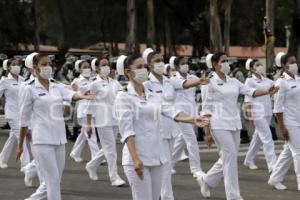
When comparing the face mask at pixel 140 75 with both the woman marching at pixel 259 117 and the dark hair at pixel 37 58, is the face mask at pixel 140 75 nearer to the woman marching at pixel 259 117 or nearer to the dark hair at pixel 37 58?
the dark hair at pixel 37 58

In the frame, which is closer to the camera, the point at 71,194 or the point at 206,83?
the point at 206,83

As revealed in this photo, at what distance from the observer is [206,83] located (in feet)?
30.1

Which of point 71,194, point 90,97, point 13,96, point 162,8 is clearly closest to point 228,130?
point 90,97

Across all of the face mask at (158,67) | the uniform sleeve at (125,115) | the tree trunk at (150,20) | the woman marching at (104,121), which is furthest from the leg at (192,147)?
the tree trunk at (150,20)

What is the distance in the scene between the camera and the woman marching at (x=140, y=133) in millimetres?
6543

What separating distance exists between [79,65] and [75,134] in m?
4.35

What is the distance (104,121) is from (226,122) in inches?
105

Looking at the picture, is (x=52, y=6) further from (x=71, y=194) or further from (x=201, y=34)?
(x=71, y=194)

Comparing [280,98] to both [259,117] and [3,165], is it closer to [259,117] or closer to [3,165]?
[259,117]

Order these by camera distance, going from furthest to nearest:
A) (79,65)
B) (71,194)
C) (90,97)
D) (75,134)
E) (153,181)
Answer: (75,134)
(79,65)
(71,194)
(90,97)
(153,181)

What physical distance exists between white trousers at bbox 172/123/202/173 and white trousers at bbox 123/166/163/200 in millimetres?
4795

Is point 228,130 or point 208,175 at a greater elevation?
point 228,130

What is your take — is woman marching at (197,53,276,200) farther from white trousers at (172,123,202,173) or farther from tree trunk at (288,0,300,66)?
tree trunk at (288,0,300,66)

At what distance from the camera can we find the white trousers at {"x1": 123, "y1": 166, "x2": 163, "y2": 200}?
654cm
